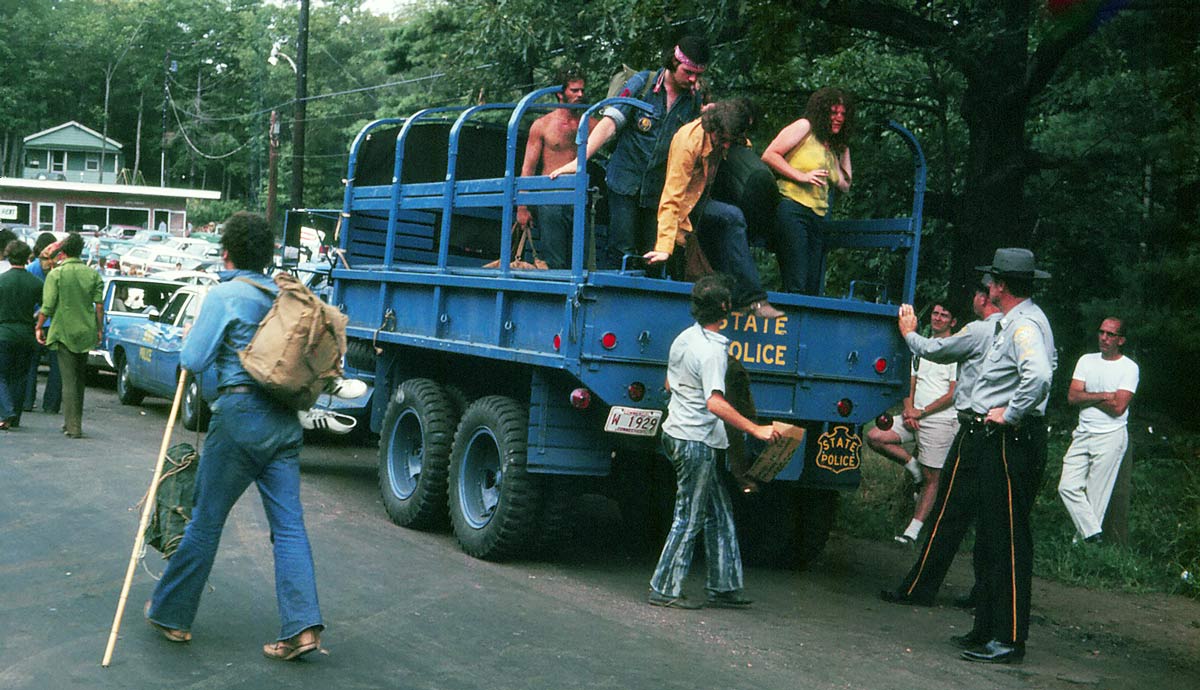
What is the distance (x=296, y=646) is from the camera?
6062mm

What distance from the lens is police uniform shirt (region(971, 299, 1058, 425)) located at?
283 inches

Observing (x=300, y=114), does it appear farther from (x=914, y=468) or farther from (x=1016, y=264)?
(x=1016, y=264)

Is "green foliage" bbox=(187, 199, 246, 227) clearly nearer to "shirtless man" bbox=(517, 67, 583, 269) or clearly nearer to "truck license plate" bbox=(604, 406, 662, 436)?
"shirtless man" bbox=(517, 67, 583, 269)

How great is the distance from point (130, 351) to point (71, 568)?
366 inches

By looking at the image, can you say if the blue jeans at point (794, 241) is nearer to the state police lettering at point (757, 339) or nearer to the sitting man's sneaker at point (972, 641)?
the state police lettering at point (757, 339)

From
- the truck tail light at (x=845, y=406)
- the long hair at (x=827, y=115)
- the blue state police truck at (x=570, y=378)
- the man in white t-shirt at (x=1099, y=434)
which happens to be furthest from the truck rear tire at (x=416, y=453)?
the man in white t-shirt at (x=1099, y=434)

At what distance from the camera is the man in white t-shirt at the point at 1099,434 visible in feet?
34.3

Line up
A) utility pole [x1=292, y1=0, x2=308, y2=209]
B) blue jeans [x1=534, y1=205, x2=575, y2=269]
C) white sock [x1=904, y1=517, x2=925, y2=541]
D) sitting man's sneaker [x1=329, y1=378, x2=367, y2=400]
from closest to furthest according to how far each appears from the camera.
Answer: sitting man's sneaker [x1=329, y1=378, x2=367, y2=400] < blue jeans [x1=534, y1=205, x2=575, y2=269] < white sock [x1=904, y1=517, x2=925, y2=541] < utility pole [x1=292, y1=0, x2=308, y2=209]

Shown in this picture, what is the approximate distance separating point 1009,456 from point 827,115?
2759mm

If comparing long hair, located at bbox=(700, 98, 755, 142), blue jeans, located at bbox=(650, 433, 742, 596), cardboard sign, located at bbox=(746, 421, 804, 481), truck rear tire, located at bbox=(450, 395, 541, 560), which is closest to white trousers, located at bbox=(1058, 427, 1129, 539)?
cardboard sign, located at bbox=(746, 421, 804, 481)

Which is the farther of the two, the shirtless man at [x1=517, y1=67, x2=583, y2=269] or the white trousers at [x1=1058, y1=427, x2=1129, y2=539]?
the white trousers at [x1=1058, y1=427, x2=1129, y2=539]

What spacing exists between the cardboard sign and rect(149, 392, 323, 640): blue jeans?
2665mm

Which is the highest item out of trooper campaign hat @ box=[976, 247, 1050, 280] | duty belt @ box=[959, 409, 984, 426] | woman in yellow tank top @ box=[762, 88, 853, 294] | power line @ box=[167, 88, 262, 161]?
power line @ box=[167, 88, 262, 161]

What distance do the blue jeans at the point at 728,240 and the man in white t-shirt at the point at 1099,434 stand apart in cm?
344
